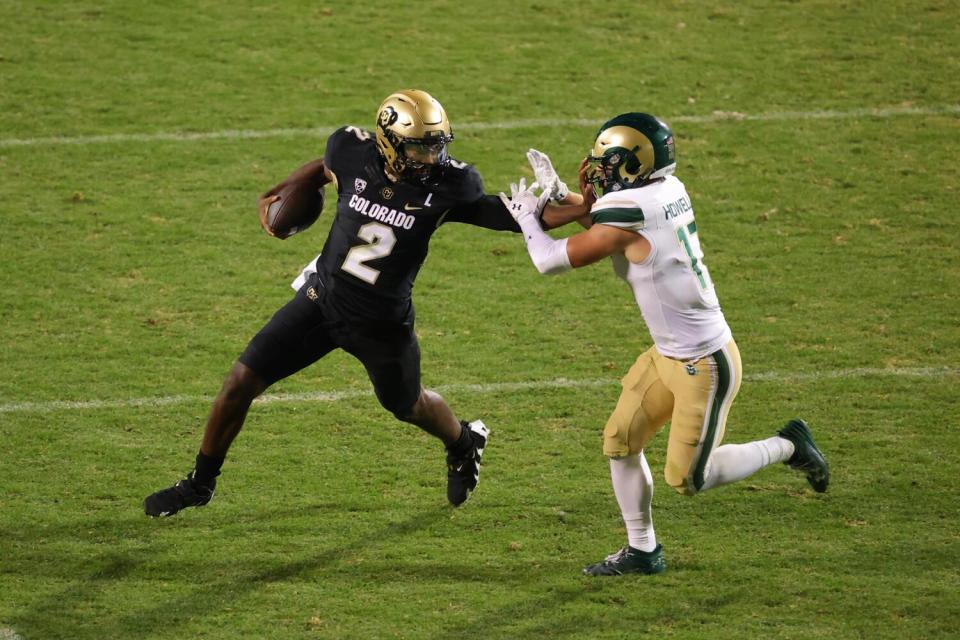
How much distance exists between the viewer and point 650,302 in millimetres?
5637

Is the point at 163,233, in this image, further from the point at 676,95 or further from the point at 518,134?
the point at 676,95

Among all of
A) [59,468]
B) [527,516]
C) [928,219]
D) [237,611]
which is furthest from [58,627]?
[928,219]

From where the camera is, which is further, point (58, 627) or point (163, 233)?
point (163, 233)

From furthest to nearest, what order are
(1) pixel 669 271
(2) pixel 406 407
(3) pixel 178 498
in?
(2) pixel 406 407, (3) pixel 178 498, (1) pixel 669 271

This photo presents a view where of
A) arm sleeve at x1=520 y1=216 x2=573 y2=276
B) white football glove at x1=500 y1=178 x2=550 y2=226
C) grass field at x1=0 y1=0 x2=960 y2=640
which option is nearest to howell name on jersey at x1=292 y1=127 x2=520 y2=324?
white football glove at x1=500 y1=178 x2=550 y2=226

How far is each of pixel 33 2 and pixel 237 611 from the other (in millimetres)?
8147

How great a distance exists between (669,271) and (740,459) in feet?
3.04

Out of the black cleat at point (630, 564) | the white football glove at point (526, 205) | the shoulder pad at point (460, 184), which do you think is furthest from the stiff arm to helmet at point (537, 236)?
the black cleat at point (630, 564)

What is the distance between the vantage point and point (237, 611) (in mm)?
5586

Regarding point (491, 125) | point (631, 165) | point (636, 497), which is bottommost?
point (636, 497)

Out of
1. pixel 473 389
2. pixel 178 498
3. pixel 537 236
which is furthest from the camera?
pixel 473 389

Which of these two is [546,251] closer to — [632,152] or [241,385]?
[632,152]

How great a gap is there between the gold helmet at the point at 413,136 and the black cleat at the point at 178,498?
1.62m

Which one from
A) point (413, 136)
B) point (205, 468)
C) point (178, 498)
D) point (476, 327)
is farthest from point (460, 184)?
point (476, 327)
